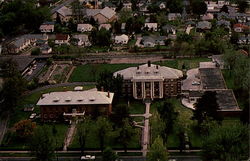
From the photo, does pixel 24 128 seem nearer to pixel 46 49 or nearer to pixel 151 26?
pixel 46 49

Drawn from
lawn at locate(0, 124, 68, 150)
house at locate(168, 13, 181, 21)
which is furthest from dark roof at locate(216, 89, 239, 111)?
house at locate(168, 13, 181, 21)

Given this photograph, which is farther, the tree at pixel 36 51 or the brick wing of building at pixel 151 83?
the tree at pixel 36 51

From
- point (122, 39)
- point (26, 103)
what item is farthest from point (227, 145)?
point (122, 39)

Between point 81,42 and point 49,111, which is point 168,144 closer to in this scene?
point 49,111

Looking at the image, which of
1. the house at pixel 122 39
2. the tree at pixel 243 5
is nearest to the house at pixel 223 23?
the tree at pixel 243 5

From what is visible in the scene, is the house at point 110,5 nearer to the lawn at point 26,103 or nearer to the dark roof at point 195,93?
the lawn at point 26,103

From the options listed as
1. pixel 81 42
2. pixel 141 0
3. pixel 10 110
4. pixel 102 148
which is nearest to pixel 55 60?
pixel 81 42
